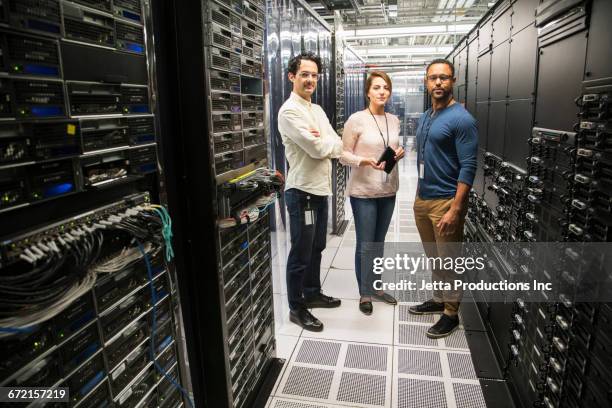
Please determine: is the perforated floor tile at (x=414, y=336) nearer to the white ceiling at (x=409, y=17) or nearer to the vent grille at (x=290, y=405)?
the vent grille at (x=290, y=405)

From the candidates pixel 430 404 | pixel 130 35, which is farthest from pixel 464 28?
pixel 130 35

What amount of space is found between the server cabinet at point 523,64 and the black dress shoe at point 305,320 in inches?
76.7

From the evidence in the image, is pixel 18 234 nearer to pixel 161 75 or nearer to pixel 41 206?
pixel 41 206

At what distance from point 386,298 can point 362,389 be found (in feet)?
3.59

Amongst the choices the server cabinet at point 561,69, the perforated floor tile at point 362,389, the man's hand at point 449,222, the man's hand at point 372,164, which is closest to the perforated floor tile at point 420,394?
the perforated floor tile at point 362,389

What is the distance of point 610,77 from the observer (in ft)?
4.21

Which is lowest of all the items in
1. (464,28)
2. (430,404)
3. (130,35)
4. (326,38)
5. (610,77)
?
(430,404)

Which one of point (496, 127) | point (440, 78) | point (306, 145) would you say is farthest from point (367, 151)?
point (496, 127)

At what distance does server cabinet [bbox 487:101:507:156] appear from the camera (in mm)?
2795

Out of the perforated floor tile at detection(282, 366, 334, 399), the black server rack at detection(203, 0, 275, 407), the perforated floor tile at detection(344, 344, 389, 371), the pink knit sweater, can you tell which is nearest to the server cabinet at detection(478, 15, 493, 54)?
the pink knit sweater

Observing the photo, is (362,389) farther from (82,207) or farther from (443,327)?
(82,207)

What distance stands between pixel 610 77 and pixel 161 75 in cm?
154

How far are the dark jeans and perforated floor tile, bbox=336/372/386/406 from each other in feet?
2.40

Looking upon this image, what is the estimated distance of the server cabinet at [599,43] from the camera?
1341 mm
